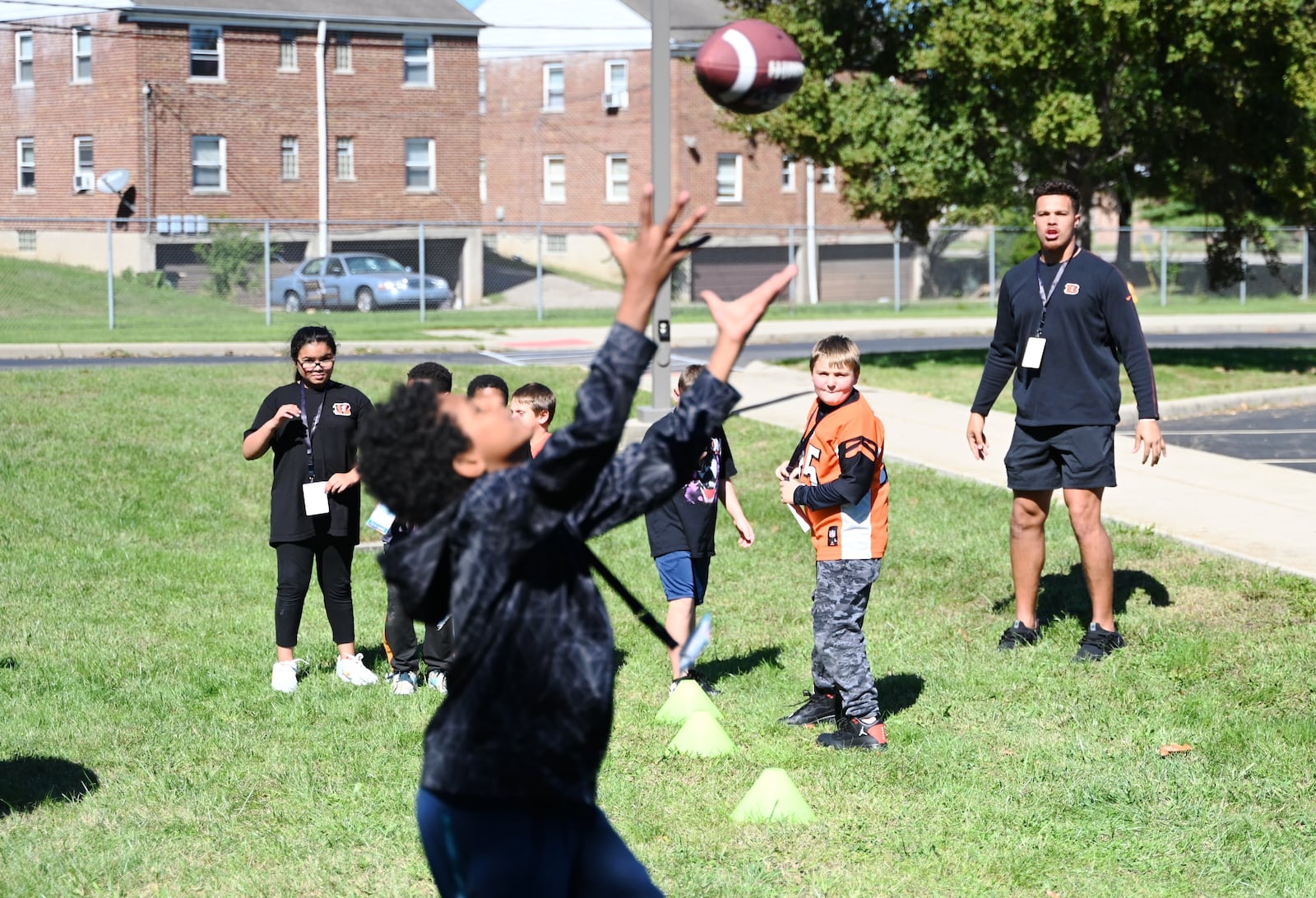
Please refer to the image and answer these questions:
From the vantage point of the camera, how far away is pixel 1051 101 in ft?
58.6

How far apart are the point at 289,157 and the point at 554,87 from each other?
11.0 metres

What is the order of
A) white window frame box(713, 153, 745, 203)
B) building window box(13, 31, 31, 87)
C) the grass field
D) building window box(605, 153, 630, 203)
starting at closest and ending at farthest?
the grass field, building window box(13, 31, 31, 87), white window frame box(713, 153, 745, 203), building window box(605, 153, 630, 203)

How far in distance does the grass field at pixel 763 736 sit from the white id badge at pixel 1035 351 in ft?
4.97

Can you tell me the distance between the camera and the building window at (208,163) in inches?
1522

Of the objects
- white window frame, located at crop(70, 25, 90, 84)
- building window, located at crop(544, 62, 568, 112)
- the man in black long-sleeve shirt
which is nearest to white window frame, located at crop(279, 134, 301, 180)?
white window frame, located at crop(70, 25, 90, 84)

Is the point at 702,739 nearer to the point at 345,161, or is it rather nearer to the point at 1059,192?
the point at 1059,192

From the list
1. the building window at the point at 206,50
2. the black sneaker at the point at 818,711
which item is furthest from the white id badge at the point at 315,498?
the building window at the point at 206,50

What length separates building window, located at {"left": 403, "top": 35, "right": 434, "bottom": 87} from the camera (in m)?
41.1

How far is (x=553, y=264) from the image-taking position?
158 feet

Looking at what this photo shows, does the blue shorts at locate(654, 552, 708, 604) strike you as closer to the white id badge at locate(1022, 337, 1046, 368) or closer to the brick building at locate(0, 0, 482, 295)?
the white id badge at locate(1022, 337, 1046, 368)

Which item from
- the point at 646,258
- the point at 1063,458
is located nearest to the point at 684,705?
the point at 1063,458

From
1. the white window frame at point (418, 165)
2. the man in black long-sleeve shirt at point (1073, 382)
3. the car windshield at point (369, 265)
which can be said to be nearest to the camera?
the man in black long-sleeve shirt at point (1073, 382)

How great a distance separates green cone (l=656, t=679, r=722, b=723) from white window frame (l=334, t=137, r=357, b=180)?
121 feet

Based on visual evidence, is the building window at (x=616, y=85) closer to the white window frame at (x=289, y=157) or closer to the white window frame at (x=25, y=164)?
the white window frame at (x=289, y=157)
